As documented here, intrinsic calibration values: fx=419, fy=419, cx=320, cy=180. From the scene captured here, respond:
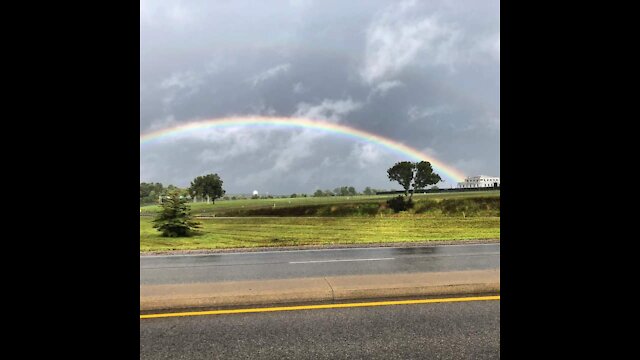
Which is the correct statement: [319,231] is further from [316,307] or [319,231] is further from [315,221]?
[316,307]

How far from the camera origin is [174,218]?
1997 centimetres

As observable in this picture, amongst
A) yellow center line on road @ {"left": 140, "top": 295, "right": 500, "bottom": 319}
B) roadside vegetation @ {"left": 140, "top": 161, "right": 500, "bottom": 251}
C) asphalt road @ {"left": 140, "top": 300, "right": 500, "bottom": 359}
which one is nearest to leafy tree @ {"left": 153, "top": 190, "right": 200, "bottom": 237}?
roadside vegetation @ {"left": 140, "top": 161, "right": 500, "bottom": 251}

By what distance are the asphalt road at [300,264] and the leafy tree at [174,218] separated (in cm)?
627

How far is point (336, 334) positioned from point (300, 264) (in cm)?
639

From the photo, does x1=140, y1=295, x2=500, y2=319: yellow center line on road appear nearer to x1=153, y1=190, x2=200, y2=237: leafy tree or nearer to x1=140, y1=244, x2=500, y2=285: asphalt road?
x1=140, y1=244, x2=500, y2=285: asphalt road

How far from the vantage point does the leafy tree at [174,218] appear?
1972 cm

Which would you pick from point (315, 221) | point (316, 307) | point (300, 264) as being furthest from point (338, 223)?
point (316, 307)

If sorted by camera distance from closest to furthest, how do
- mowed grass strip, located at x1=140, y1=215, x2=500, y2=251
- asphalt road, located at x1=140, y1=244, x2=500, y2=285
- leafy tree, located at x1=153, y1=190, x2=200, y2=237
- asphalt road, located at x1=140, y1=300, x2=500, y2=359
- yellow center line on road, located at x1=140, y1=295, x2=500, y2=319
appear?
asphalt road, located at x1=140, y1=300, x2=500, y2=359
yellow center line on road, located at x1=140, y1=295, x2=500, y2=319
asphalt road, located at x1=140, y1=244, x2=500, y2=285
mowed grass strip, located at x1=140, y1=215, x2=500, y2=251
leafy tree, located at x1=153, y1=190, x2=200, y2=237

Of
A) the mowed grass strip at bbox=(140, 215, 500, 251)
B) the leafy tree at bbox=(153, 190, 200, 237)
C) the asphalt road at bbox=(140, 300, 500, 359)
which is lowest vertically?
the mowed grass strip at bbox=(140, 215, 500, 251)

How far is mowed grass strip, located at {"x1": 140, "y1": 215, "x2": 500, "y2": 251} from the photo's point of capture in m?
18.5

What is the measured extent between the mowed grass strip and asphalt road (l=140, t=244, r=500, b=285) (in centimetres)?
433
